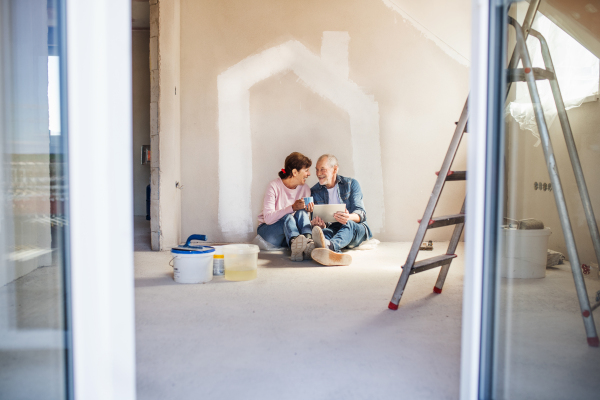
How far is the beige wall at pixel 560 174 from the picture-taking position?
1.19 meters

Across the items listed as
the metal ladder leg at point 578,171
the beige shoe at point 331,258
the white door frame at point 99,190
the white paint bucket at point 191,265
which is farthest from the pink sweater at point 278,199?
the white door frame at point 99,190

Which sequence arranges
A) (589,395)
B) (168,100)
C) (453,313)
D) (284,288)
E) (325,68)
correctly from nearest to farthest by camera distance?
1. (589,395)
2. (453,313)
3. (284,288)
4. (168,100)
5. (325,68)

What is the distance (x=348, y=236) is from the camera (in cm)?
338

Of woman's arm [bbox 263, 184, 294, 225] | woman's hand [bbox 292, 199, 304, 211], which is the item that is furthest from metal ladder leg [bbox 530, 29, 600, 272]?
woman's arm [bbox 263, 184, 294, 225]

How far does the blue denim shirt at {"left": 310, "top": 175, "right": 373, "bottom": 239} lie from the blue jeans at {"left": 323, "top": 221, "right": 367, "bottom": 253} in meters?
0.10

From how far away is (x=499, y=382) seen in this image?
1.11m

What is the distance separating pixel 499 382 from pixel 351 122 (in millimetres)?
3170

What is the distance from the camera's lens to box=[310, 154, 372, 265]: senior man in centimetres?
333

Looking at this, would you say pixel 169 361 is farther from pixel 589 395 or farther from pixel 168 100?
pixel 168 100

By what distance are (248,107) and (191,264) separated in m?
1.89

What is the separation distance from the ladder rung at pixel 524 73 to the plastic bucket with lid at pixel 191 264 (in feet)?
6.10

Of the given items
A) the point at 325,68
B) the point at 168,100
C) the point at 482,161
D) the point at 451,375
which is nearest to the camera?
the point at 482,161

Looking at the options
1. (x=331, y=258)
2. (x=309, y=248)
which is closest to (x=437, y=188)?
(x=331, y=258)

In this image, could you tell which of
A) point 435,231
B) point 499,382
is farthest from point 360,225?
point 499,382
